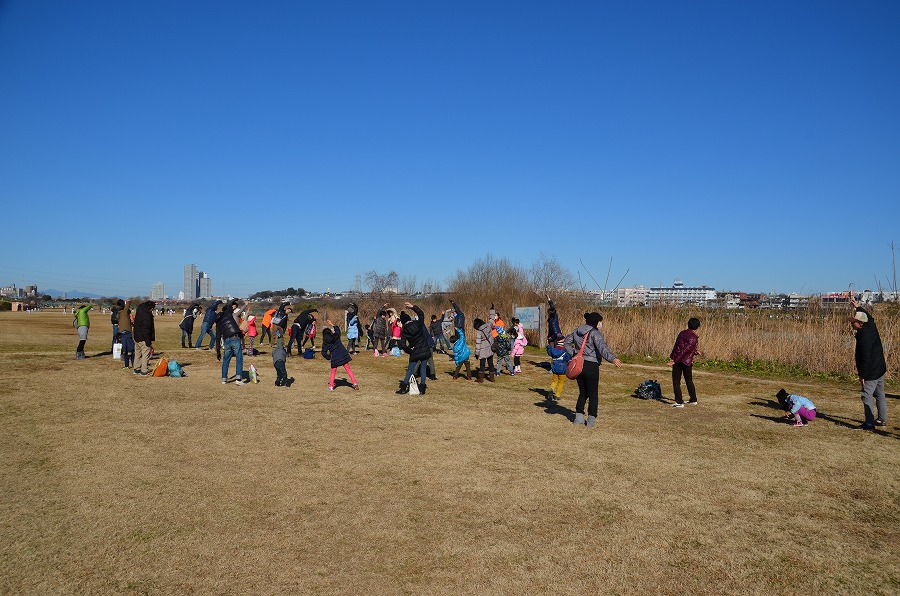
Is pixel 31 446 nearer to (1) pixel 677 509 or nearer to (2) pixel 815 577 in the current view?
(1) pixel 677 509

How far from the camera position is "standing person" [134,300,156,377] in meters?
14.5

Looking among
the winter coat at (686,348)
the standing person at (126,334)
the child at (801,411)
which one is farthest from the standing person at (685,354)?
the standing person at (126,334)

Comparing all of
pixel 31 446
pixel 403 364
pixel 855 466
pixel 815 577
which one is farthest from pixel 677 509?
pixel 403 364

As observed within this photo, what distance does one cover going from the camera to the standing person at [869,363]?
927 centimetres

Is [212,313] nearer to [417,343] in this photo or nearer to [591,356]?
[417,343]

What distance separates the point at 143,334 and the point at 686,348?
12471mm

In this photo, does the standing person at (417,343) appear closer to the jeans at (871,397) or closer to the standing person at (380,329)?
the jeans at (871,397)

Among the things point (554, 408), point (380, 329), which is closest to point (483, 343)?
point (554, 408)

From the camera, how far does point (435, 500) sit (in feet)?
20.2

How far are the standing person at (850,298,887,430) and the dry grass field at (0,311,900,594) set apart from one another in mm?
431

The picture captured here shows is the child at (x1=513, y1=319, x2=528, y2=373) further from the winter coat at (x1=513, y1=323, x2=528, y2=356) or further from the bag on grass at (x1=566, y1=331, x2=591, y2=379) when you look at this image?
the bag on grass at (x1=566, y1=331, x2=591, y2=379)

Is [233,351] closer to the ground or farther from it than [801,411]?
farther from it

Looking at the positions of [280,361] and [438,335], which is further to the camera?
[438,335]

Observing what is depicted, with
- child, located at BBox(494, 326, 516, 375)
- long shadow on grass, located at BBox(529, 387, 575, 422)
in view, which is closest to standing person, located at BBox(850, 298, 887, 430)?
long shadow on grass, located at BBox(529, 387, 575, 422)
